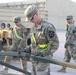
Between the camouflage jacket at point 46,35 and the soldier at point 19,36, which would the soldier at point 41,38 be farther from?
the soldier at point 19,36

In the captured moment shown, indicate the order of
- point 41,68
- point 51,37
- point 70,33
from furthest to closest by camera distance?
point 70,33 → point 41,68 → point 51,37

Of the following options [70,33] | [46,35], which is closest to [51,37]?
[46,35]

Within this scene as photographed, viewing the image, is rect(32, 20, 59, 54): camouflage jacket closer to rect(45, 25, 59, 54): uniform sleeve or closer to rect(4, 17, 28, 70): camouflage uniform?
rect(45, 25, 59, 54): uniform sleeve

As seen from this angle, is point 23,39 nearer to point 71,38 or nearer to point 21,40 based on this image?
point 21,40

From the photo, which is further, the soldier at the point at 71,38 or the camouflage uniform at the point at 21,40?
the camouflage uniform at the point at 21,40

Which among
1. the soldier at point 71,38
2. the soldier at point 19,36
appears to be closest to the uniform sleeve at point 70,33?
the soldier at point 71,38

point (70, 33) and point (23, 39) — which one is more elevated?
point (70, 33)

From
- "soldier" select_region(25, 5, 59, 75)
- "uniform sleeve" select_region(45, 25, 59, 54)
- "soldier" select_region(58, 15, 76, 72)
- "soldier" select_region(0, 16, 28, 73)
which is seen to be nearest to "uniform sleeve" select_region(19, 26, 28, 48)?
"soldier" select_region(0, 16, 28, 73)

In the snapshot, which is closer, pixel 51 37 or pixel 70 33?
pixel 51 37

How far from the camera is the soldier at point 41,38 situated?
4551 millimetres

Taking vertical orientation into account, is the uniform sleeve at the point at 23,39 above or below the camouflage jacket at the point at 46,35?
below

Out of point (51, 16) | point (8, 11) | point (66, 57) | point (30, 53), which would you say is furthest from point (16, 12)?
point (51, 16)

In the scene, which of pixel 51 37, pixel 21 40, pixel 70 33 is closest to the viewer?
pixel 51 37

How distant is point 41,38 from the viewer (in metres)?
4.67
